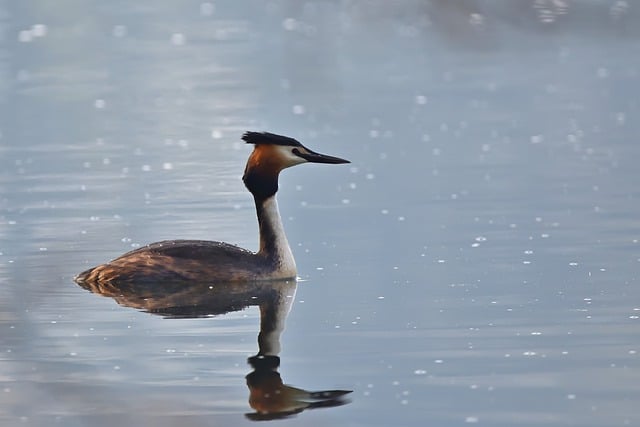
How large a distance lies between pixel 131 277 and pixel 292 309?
1.40 meters

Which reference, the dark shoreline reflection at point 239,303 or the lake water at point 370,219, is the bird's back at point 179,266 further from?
the lake water at point 370,219

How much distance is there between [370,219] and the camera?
40.2ft

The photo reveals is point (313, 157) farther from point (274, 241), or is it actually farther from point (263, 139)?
point (274, 241)

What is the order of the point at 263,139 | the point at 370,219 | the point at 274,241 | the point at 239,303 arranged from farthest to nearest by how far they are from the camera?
the point at 370,219 → the point at 263,139 → the point at 274,241 → the point at 239,303

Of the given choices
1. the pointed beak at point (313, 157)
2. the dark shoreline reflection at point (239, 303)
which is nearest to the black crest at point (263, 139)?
the pointed beak at point (313, 157)

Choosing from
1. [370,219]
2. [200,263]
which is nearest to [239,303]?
[200,263]

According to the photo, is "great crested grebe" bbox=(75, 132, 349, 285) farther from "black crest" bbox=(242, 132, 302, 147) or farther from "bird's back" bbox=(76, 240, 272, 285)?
"black crest" bbox=(242, 132, 302, 147)

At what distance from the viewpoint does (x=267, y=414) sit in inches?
267

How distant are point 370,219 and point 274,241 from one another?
192 centimetres

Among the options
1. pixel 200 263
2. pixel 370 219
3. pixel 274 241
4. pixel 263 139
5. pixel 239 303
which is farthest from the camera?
pixel 370 219

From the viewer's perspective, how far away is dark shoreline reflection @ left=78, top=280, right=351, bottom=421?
7592 mm

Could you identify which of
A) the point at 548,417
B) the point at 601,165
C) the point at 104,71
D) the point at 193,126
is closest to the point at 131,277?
the point at 548,417

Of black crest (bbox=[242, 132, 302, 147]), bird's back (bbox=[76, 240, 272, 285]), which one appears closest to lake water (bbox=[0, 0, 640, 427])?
bird's back (bbox=[76, 240, 272, 285])

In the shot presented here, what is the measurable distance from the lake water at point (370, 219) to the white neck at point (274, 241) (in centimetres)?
15
